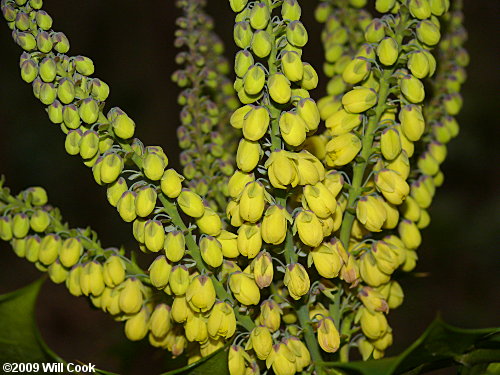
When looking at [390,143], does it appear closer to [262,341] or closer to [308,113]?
[308,113]

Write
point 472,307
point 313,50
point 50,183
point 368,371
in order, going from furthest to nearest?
1. point 313,50
2. point 50,183
3. point 472,307
4. point 368,371

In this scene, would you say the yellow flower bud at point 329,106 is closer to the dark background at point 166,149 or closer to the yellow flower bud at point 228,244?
the yellow flower bud at point 228,244

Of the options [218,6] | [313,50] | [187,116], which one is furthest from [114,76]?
[187,116]

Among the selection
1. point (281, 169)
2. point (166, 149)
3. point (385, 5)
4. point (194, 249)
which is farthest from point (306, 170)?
point (166, 149)

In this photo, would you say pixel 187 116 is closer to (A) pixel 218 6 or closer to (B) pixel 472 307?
(B) pixel 472 307

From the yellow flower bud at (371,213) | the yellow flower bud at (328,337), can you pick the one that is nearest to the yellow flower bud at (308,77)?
the yellow flower bud at (371,213)

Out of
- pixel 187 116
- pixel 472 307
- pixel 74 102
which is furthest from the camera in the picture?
pixel 472 307
